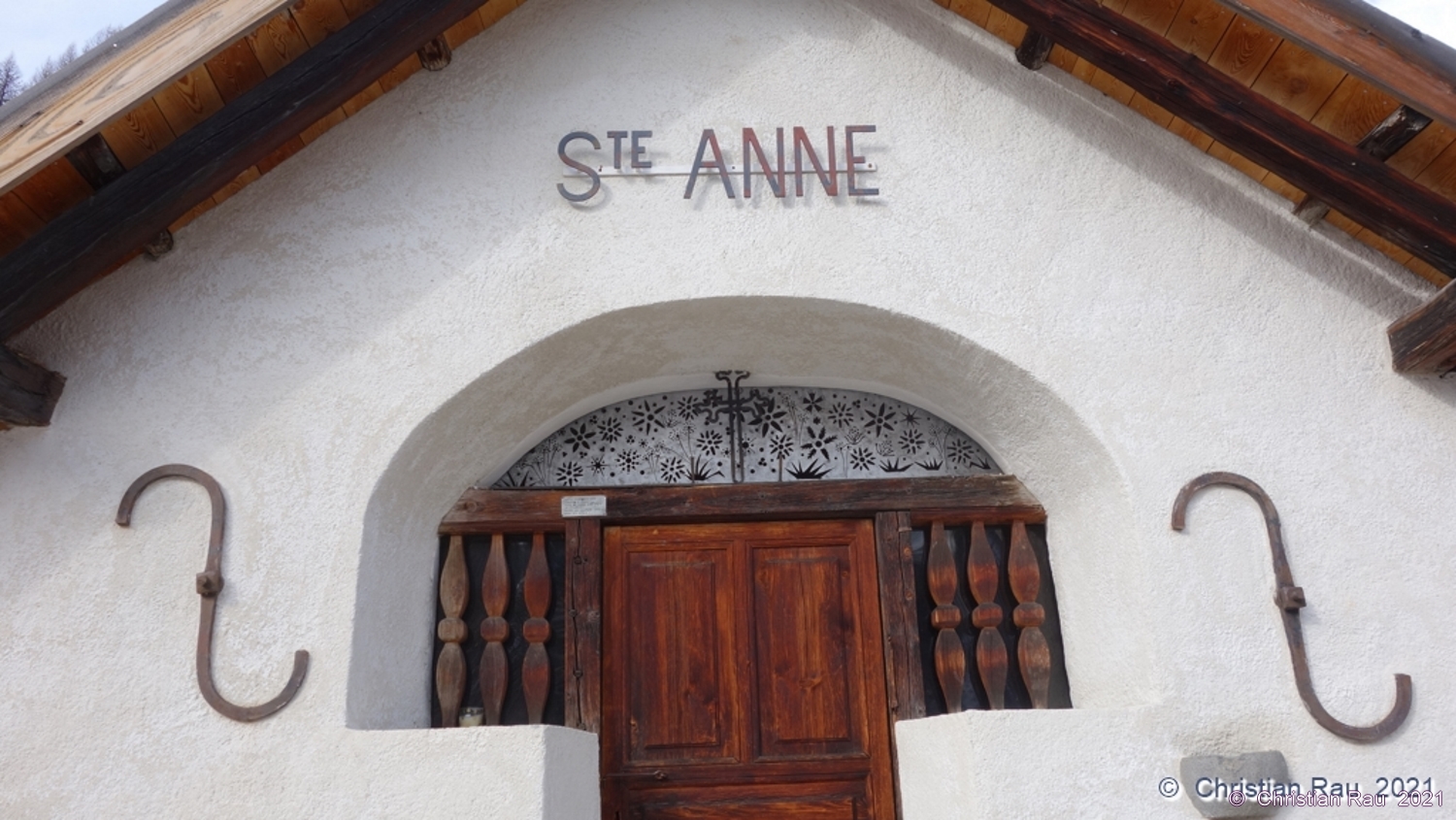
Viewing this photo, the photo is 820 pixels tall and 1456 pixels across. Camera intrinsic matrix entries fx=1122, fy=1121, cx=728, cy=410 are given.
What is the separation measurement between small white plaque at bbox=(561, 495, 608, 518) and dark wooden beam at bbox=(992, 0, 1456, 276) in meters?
2.05

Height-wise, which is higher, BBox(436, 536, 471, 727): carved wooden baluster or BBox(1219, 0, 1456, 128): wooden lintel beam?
BBox(1219, 0, 1456, 128): wooden lintel beam

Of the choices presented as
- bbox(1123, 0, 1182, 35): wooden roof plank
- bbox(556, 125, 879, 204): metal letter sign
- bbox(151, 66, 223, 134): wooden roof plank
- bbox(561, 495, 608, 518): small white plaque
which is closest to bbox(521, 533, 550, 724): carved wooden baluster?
bbox(561, 495, 608, 518): small white plaque

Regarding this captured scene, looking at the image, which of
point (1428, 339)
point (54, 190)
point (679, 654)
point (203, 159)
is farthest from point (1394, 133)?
point (54, 190)

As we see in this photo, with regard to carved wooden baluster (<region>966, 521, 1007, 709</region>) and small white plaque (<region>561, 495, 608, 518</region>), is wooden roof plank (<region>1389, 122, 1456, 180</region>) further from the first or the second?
small white plaque (<region>561, 495, 608, 518</region>)

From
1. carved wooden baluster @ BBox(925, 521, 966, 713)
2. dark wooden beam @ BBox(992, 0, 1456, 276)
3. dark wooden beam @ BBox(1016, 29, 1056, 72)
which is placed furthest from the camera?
carved wooden baluster @ BBox(925, 521, 966, 713)

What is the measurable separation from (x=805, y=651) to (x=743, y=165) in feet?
5.22

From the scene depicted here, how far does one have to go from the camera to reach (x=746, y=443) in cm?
389

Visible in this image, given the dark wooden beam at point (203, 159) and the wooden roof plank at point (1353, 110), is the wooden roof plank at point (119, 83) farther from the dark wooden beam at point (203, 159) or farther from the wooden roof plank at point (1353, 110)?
the wooden roof plank at point (1353, 110)

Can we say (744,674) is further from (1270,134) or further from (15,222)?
(15,222)

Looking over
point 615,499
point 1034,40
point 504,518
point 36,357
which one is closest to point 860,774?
point 615,499

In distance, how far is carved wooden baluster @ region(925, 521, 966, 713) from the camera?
11.9ft

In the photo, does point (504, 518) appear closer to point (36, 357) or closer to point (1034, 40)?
point (36, 357)

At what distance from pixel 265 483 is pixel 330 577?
34 centimetres

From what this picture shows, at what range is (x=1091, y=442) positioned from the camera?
338cm
